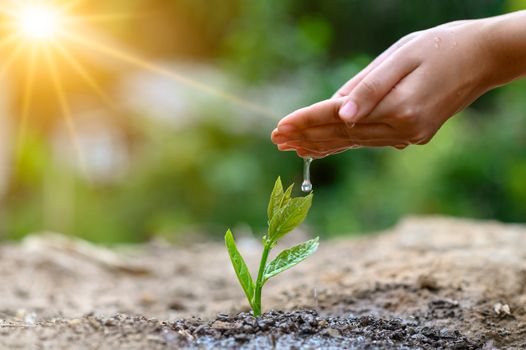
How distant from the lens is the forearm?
4.82ft

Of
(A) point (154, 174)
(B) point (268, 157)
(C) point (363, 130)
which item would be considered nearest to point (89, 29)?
(A) point (154, 174)

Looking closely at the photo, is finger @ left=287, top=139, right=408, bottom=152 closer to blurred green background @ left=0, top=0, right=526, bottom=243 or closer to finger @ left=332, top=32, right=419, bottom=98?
finger @ left=332, top=32, right=419, bottom=98

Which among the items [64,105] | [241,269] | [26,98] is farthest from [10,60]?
[241,269]

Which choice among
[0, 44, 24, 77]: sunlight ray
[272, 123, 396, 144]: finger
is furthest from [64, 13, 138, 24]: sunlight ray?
[272, 123, 396, 144]: finger

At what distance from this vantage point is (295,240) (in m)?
4.44

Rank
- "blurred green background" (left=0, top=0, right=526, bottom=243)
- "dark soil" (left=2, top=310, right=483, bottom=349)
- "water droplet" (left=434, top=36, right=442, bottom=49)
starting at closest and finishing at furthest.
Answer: "dark soil" (left=2, top=310, right=483, bottom=349)
"water droplet" (left=434, top=36, right=442, bottom=49)
"blurred green background" (left=0, top=0, right=526, bottom=243)

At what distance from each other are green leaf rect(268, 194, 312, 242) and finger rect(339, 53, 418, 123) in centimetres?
31

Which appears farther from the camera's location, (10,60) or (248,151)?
(10,60)

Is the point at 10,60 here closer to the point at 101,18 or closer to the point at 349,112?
the point at 101,18

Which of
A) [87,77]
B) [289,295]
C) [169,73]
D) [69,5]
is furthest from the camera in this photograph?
[87,77]

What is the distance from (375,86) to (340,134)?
146 mm

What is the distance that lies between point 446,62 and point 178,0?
7.81 m

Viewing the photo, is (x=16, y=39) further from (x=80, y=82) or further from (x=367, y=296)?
(x=367, y=296)

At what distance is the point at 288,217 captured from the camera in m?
1.62
